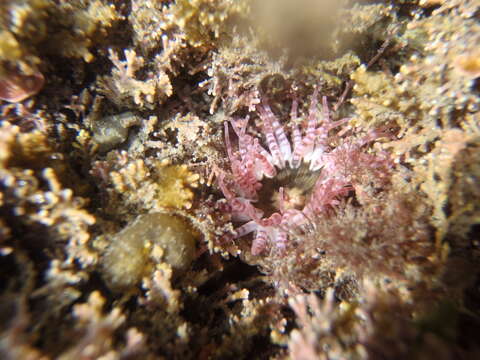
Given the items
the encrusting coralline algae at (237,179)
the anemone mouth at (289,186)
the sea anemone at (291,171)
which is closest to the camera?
the encrusting coralline algae at (237,179)

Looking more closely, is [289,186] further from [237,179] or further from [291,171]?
[237,179]

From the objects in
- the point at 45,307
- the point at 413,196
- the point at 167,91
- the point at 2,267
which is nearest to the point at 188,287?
the point at 45,307

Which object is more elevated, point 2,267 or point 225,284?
point 2,267

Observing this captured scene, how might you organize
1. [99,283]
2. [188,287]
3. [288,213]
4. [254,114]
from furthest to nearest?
[254,114] → [288,213] → [188,287] → [99,283]

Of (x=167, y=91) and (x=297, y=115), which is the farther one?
(x=297, y=115)

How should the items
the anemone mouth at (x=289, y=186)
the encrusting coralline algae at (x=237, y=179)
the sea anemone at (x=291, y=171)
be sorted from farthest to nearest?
the anemone mouth at (x=289, y=186)
the sea anemone at (x=291, y=171)
the encrusting coralline algae at (x=237, y=179)

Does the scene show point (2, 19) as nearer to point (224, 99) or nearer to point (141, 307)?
point (224, 99)
